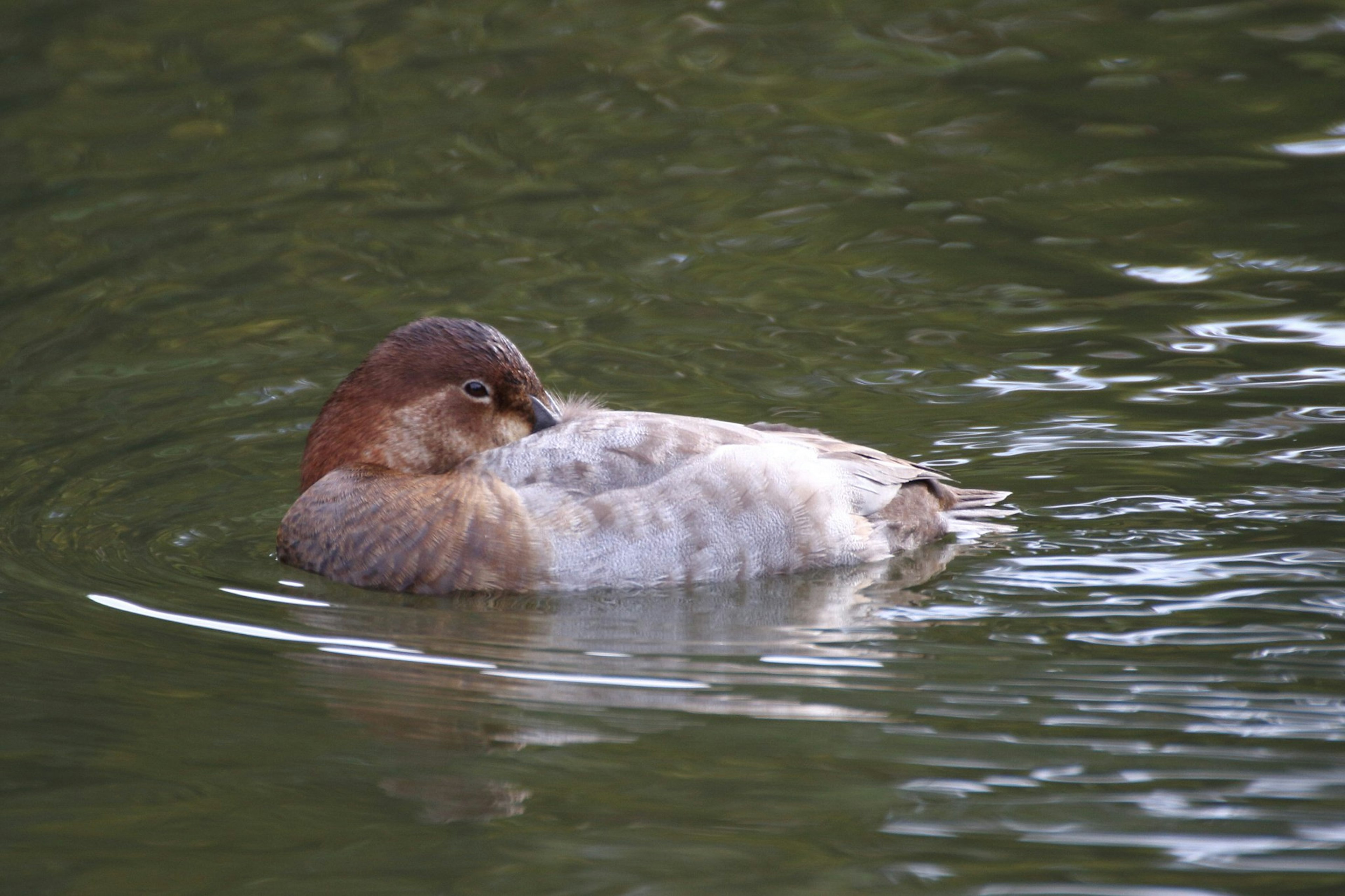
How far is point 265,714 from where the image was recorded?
478 cm

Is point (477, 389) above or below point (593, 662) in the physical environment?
above

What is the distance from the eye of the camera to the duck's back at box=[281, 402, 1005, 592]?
5930 millimetres

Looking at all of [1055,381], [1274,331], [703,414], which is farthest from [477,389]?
[1274,331]

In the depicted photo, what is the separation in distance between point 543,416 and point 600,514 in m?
0.62

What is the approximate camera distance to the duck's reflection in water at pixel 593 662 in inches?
182

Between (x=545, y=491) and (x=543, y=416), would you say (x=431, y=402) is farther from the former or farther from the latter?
(x=545, y=491)

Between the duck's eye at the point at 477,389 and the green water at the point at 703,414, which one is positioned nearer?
the green water at the point at 703,414

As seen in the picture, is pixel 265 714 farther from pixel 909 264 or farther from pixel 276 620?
pixel 909 264

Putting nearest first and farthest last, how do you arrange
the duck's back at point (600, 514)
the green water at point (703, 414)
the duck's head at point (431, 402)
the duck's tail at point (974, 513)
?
the green water at point (703, 414) < the duck's back at point (600, 514) < the duck's head at point (431, 402) < the duck's tail at point (974, 513)

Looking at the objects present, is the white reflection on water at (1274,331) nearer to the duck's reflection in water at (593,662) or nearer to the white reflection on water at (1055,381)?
the white reflection on water at (1055,381)

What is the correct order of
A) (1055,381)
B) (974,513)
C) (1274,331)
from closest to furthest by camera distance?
(974,513)
(1055,381)
(1274,331)

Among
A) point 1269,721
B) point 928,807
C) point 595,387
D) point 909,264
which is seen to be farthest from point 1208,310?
point 928,807

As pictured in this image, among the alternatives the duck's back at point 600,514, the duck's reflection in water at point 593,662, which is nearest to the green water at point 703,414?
the duck's reflection in water at point 593,662

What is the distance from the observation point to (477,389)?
6316 millimetres
